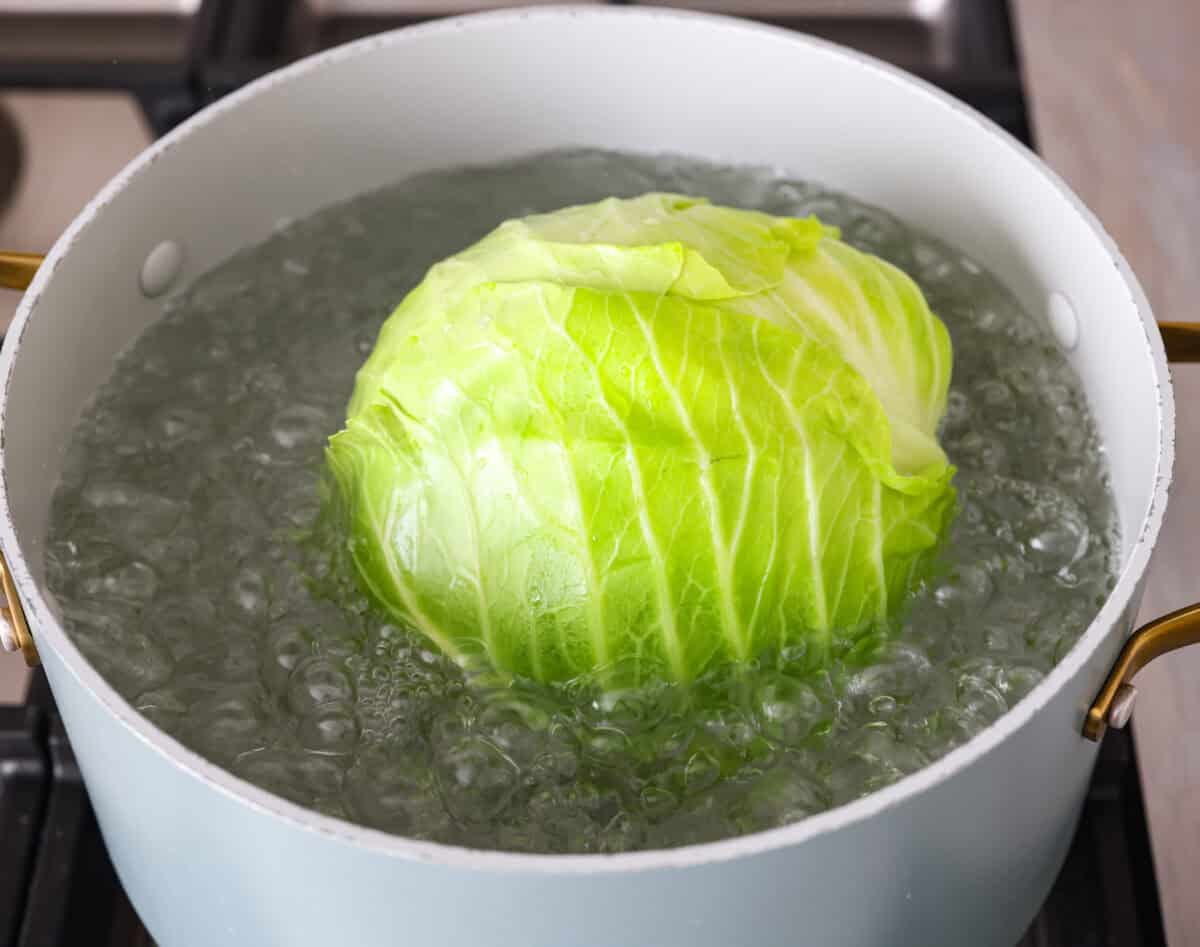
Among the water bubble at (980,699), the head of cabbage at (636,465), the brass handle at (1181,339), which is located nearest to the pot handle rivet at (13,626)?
the head of cabbage at (636,465)

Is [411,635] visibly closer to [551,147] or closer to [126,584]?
[126,584]

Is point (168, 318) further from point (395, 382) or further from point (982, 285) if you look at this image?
point (982, 285)

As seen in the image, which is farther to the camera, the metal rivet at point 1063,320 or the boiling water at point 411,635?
the metal rivet at point 1063,320

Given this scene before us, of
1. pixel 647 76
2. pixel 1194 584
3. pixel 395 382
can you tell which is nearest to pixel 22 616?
pixel 395 382

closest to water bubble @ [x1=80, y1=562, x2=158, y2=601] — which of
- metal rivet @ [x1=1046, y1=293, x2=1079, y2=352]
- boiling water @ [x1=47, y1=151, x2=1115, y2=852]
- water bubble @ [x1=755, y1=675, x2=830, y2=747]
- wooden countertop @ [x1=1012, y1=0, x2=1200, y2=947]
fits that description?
boiling water @ [x1=47, y1=151, x2=1115, y2=852]

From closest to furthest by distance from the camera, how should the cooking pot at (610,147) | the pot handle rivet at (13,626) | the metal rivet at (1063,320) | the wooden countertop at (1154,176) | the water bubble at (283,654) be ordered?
the cooking pot at (610,147) → the pot handle rivet at (13,626) → the water bubble at (283,654) → the metal rivet at (1063,320) → the wooden countertop at (1154,176)

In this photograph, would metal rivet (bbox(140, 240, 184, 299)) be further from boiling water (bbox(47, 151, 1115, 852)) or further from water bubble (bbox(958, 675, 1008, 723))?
water bubble (bbox(958, 675, 1008, 723))

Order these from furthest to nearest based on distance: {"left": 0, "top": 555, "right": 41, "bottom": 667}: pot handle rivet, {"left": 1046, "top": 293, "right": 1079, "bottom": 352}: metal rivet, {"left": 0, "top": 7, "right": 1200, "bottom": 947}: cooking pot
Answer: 1. {"left": 1046, "top": 293, "right": 1079, "bottom": 352}: metal rivet
2. {"left": 0, "top": 555, "right": 41, "bottom": 667}: pot handle rivet
3. {"left": 0, "top": 7, "right": 1200, "bottom": 947}: cooking pot

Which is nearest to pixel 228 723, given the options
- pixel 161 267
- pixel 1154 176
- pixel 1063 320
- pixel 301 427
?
pixel 301 427

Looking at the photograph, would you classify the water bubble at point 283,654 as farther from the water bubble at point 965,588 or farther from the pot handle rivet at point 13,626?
the water bubble at point 965,588
